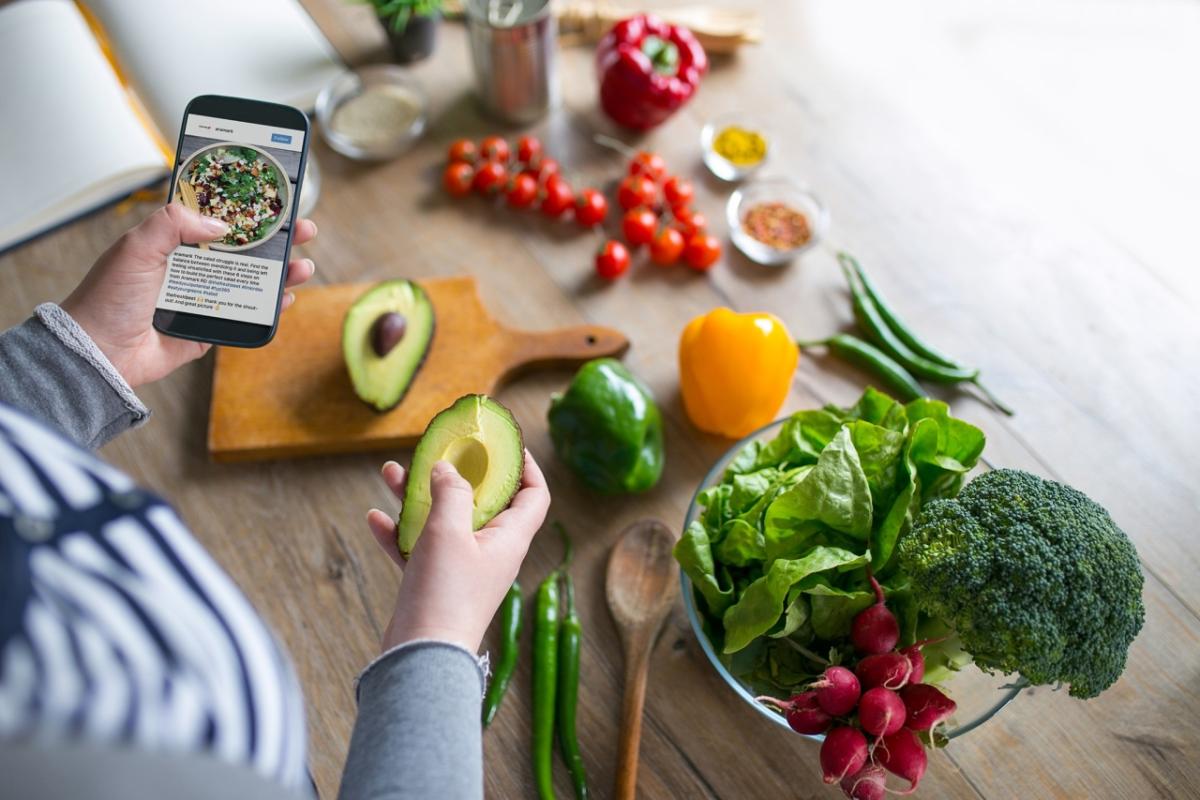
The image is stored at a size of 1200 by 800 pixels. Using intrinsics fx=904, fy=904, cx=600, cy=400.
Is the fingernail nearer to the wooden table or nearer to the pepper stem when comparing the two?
the wooden table

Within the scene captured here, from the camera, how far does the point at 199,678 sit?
0.49 m

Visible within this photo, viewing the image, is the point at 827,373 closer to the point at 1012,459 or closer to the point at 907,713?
the point at 1012,459

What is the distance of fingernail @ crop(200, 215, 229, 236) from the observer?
1003 mm

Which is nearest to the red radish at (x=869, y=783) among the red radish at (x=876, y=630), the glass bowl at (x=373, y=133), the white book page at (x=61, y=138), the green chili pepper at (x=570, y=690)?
the red radish at (x=876, y=630)

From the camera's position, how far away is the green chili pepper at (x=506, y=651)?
1.04 m

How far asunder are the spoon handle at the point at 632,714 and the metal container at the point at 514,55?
0.90m

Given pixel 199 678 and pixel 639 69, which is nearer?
pixel 199 678

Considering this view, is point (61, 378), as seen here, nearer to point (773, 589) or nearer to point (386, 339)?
point (386, 339)

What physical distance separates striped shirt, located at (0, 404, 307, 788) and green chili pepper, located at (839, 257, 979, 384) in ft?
3.21

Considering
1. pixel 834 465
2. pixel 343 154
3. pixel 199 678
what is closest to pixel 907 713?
pixel 834 465

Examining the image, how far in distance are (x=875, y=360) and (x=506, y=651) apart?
64 cm

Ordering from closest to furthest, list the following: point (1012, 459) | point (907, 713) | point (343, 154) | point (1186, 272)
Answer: point (907, 713) → point (1012, 459) → point (1186, 272) → point (343, 154)

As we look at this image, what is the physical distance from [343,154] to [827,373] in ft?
2.82

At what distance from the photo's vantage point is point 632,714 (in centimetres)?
103
